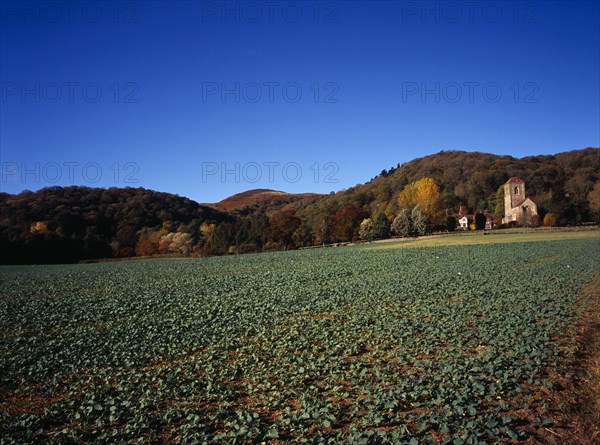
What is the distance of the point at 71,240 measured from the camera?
85.2m

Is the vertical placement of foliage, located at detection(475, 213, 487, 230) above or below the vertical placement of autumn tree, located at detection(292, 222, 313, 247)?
above

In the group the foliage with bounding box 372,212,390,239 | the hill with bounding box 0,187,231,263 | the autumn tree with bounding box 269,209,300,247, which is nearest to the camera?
the hill with bounding box 0,187,231,263

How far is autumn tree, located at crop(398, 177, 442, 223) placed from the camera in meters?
95.9

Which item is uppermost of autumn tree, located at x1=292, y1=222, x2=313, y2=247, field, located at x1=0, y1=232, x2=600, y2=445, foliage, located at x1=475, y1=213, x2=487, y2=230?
foliage, located at x1=475, y1=213, x2=487, y2=230

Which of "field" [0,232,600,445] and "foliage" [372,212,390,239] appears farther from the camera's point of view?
"foliage" [372,212,390,239]

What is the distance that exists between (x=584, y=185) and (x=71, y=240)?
130746mm

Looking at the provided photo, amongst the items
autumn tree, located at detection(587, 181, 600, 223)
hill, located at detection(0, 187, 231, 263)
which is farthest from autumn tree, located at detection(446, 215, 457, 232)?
hill, located at detection(0, 187, 231, 263)

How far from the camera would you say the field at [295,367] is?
21.9 ft

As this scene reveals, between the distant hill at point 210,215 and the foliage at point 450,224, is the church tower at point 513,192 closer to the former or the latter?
the distant hill at point 210,215

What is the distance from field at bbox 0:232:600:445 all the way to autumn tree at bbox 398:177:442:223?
257 ft

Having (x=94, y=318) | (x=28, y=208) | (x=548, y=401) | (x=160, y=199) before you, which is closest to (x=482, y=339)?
(x=548, y=401)

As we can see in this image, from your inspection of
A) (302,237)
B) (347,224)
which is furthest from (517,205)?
(302,237)

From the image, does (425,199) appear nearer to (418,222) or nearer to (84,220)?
(418,222)

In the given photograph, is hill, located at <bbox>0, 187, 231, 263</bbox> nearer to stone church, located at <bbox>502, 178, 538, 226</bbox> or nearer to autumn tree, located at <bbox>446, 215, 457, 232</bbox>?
autumn tree, located at <bbox>446, 215, 457, 232</bbox>
